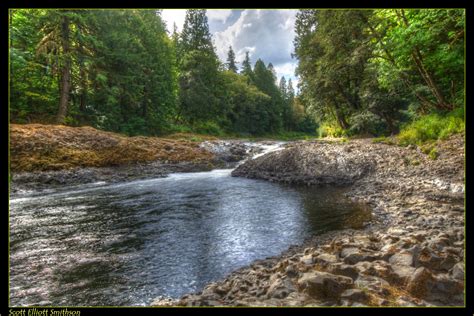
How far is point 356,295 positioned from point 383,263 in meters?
1.20

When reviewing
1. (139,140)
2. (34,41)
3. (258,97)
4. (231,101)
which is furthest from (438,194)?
(258,97)

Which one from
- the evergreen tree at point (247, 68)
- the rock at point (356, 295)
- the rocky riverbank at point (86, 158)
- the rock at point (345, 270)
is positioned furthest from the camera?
the evergreen tree at point (247, 68)

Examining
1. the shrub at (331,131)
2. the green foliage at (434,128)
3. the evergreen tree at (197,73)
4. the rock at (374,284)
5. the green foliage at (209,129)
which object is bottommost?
the rock at (374,284)

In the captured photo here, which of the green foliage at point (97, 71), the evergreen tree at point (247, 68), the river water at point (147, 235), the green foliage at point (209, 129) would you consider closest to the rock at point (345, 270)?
the river water at point (147, 235)

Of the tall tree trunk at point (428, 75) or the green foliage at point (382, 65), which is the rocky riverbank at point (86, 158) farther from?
the tall tree trunk at point (428, 75)

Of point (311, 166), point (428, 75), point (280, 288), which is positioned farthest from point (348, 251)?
point (428, 75)

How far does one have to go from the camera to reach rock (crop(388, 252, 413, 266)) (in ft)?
16.0

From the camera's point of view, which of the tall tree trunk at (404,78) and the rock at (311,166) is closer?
the rock at (311,166)

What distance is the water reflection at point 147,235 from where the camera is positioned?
19.1 feet

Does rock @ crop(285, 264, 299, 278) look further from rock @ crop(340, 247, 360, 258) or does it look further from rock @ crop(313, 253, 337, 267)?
rock @ crop(340, 247, 360, 258)

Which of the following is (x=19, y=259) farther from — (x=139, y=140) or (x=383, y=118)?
(x=383, y=118)

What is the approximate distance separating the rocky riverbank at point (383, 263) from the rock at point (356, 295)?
1 cm

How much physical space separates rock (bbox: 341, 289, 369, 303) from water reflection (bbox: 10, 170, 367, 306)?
286cm

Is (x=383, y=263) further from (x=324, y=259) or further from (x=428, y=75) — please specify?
(x=428, y=75)
